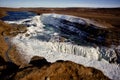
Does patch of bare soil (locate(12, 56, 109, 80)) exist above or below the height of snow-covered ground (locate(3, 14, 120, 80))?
above

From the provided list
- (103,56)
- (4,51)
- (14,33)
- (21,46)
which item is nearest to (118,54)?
(103,56)

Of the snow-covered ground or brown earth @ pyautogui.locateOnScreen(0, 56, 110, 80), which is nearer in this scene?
brown earth @ pyautogui.locateOnScreen(0, 56, 110, 80)

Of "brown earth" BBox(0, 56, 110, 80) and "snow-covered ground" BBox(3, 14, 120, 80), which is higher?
"brown earth" BBox(0, 56, 110, 80)

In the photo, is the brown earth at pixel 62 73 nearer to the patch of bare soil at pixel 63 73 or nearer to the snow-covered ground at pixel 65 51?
the patch of bare soil at pixel 63 73

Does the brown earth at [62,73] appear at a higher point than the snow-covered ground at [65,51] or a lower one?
higher

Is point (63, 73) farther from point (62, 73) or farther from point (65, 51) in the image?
point (65, 51)

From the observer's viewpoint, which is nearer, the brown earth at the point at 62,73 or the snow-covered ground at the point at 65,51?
the brown earth at the point at 62,73

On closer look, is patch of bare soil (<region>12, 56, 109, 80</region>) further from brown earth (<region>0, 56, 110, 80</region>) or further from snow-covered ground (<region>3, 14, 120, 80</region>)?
snow-covered ground (<region>3, 14, 120, 80</region>)

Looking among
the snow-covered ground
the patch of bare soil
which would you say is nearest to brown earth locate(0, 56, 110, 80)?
the patch of bare soil

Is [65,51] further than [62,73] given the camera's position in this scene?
Yes

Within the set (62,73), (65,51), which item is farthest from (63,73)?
(65,51)

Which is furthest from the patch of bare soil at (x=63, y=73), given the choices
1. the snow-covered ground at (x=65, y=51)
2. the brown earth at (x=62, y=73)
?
the snow-covered ground at (x=65, y=51)
